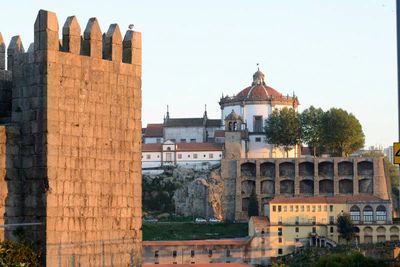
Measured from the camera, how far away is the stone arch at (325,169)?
393 feet

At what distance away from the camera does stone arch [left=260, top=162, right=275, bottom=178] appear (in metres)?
119

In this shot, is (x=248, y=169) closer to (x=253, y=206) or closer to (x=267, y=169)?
(x=267, y=169)

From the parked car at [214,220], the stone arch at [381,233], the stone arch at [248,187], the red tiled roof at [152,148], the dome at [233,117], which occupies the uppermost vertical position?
the dome at [233,117]

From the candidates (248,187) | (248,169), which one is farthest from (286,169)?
(248,187)

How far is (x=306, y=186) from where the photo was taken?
120438 mm

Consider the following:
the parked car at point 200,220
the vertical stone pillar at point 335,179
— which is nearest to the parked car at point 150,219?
the parked car at point 200,220

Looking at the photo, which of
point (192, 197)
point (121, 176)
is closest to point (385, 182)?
point (192, 197)

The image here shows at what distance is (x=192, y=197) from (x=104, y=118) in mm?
99591

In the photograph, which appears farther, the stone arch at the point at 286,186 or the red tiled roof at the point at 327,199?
the stone arch at the point at 286,186

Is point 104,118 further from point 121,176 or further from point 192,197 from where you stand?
point 192,197

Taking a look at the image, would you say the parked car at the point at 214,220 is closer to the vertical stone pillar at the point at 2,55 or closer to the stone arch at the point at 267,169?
the stone arch at the point at 267,169

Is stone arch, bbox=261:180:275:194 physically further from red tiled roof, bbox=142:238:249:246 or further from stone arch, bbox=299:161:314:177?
red tiled roof, bbox=142:238:249:246

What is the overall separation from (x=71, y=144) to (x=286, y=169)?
103968 millimetres

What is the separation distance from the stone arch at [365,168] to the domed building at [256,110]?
9.87 metres
